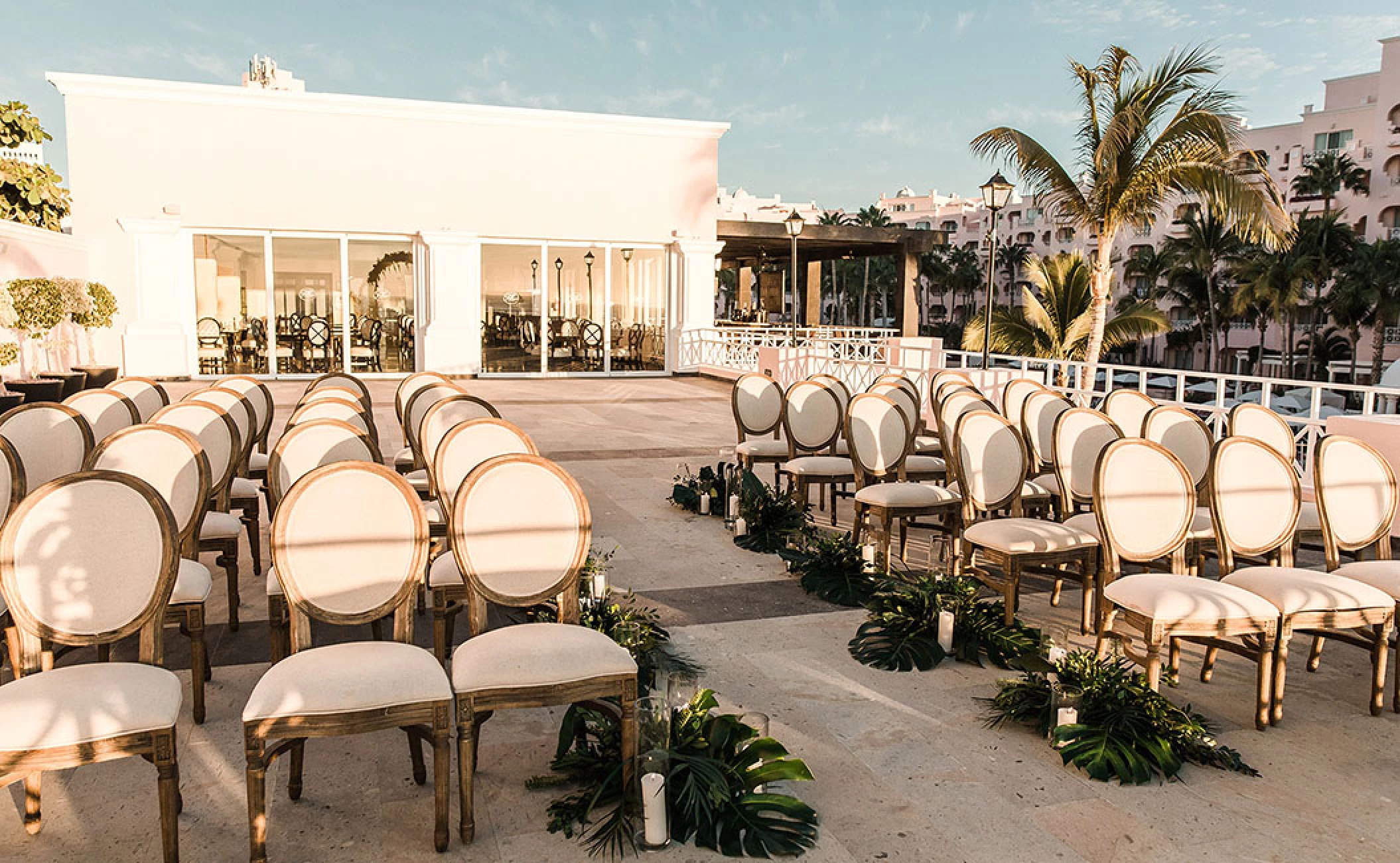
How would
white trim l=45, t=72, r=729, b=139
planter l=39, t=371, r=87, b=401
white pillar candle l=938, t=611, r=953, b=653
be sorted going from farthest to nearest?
white trim l=45, t=72, r=729, b=139
planter l=39, t=371, r=87, b=401
white pillar candle l=938, t=611, r=953, b=653

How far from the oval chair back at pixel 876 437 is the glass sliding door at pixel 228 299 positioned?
14391 millimetres

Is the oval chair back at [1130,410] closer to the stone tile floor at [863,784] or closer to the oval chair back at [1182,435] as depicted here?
the oval chair back at [1182,435]

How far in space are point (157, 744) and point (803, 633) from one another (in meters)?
2.64

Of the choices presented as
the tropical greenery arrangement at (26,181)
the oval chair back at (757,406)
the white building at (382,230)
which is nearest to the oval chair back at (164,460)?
the oval chair back at (757,406)

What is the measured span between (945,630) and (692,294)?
15.6m

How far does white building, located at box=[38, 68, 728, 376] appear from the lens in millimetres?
16062

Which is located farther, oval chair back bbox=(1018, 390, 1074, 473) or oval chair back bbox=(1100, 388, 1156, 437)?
oval chair back bbox=(1100, 388, 1156, 437)

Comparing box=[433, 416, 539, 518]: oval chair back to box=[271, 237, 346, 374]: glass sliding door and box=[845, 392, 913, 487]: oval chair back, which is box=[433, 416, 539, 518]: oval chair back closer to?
box=[845, 392, 913, 487]: oval chair back

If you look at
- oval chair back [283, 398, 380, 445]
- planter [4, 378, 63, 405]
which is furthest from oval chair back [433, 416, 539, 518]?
planter [4, 378, 63, 405]

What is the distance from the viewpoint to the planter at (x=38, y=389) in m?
9.84

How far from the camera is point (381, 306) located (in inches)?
699

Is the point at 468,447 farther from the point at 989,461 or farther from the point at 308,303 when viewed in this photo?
the point at 308,303

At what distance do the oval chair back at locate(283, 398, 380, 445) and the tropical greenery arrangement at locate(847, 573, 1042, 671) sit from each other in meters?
2.64

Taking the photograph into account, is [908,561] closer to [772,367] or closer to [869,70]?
[772,367]
